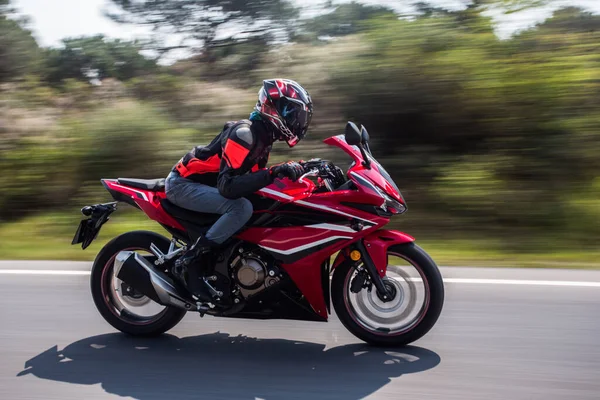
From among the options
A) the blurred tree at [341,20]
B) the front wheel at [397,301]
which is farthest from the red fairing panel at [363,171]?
the blurred tree at [341,20]

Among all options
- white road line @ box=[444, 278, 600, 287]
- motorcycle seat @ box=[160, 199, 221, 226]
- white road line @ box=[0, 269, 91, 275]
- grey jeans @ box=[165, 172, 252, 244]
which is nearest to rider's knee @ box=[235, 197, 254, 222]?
grey jeans @ box=[165, 172, 252, 244]

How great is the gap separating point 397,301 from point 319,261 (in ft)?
1.80

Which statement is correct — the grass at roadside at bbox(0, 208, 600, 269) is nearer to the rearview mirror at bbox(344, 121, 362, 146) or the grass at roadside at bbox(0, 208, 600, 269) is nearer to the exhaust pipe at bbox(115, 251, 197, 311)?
the exhaust pipe at bbox(115, 251, 197, 311)

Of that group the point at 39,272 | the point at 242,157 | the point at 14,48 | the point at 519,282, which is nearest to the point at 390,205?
the point at 242,157

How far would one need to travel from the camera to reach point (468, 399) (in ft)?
12.5

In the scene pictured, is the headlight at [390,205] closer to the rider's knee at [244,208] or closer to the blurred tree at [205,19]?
the rider's knee at [244,208]

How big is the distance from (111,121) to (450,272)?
23.2 ft

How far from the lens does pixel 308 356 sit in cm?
450

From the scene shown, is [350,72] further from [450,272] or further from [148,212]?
[148,212]

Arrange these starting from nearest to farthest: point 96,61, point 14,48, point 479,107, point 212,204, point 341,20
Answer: point 212,204
point 479,107
point 341,20
point 14,48
point 96,61

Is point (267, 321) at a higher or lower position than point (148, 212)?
lower

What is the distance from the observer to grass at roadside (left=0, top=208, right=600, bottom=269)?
7406 mm

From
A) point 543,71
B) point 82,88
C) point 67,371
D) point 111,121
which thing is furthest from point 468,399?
point 82,88

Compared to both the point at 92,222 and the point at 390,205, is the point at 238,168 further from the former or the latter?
the point at 92,222
